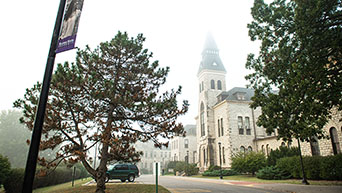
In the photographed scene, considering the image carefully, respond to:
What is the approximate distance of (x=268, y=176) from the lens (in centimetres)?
1994

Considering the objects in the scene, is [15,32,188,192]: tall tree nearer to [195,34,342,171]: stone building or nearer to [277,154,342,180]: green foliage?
[277,154,342,180]: green foliage

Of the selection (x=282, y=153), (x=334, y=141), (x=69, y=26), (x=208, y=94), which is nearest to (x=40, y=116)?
(x=69, y=26)

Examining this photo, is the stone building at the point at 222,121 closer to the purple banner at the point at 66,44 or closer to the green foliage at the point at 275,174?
the green foliage at the point at 275,174

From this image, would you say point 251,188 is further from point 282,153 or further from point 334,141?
point 334,141

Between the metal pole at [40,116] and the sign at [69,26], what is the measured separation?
12 centimetres

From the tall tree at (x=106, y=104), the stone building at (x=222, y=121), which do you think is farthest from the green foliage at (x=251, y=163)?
the tall tree at (x=106, y=104)

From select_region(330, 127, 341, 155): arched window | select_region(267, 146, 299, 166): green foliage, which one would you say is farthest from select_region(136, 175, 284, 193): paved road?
select_region(330, 127, 341, 155): arched window

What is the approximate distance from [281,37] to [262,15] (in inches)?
73.0

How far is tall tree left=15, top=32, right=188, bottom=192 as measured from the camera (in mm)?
9453

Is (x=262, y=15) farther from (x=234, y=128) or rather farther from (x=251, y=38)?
(x=234, y=128)

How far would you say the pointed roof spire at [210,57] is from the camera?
45188mm

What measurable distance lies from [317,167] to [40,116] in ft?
62.7

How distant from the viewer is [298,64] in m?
10.2

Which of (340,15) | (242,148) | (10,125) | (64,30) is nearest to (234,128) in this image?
(242,148)
